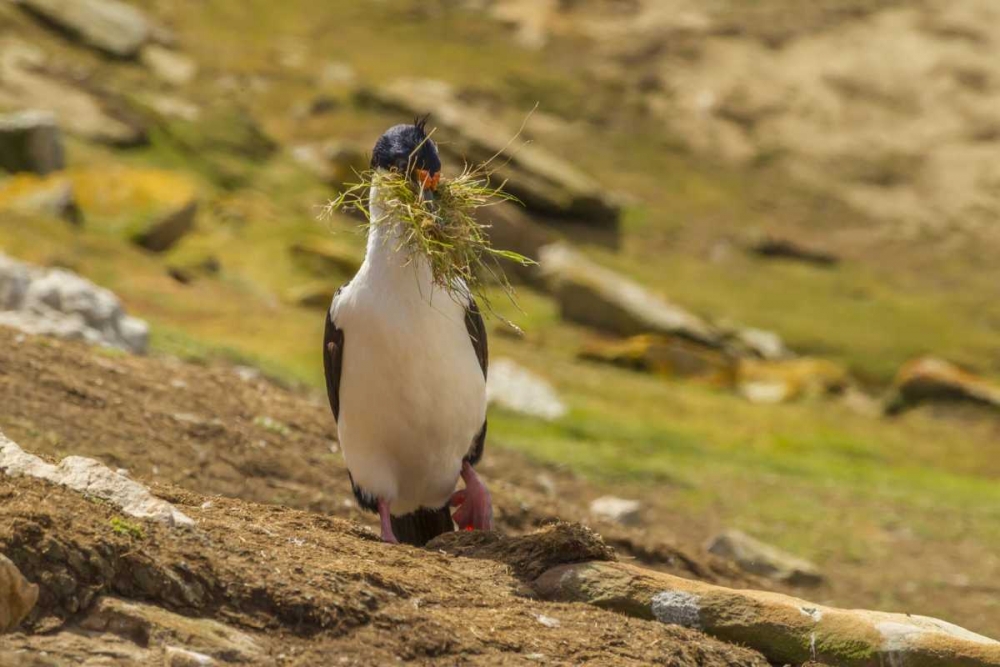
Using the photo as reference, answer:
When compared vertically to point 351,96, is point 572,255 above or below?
below

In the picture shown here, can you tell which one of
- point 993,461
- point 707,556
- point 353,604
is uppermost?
point 353,604

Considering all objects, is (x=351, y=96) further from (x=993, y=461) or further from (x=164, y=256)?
(x=993, y=461)

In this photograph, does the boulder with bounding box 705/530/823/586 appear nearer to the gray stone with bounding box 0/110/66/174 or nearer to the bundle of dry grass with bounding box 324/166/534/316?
the bundle of dry grass with bounding box 324/166/534/316

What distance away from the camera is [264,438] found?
1300cm

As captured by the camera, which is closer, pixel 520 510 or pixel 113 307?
pixel 520 510

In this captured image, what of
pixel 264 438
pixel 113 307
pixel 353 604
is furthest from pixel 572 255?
pixel 353 604

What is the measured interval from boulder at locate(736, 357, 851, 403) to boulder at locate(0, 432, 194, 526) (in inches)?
881

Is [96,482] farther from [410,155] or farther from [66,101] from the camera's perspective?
[66,101]

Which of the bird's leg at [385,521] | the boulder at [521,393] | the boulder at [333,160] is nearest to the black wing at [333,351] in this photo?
the bird's leg at [385,521]

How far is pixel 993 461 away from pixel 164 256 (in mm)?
16068

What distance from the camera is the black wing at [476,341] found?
9.16 metres

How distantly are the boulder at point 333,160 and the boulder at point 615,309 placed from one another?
8.08m

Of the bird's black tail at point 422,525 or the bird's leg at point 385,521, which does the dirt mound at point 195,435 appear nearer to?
the bird's black tail at point 422,525

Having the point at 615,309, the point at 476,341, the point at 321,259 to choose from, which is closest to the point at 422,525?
the point at 476,341
